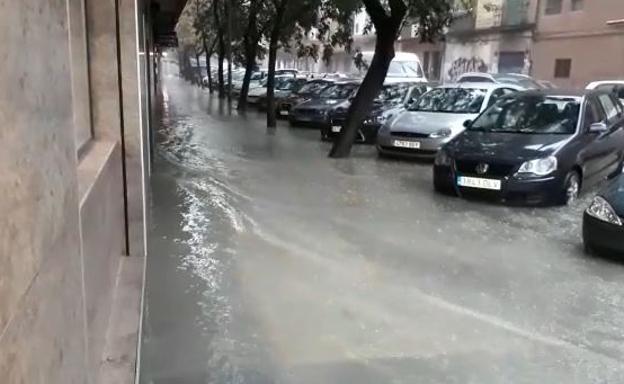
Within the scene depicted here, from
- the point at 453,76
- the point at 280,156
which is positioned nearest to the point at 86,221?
the point at 280,156

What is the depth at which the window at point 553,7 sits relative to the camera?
29.3m

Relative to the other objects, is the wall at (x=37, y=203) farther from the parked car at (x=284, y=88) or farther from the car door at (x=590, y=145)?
the parked car at (x=284, y=88)

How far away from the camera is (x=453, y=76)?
36.7 meters

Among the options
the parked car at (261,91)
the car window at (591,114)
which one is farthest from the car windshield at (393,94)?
the parked car at (261,91)

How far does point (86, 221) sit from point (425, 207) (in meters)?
6.02

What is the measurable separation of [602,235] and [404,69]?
1657cm

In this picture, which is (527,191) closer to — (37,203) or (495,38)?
(37,203)

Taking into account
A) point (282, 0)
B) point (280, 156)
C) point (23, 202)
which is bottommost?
point (280, 156)

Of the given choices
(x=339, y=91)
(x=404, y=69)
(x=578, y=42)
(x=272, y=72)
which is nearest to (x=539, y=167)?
(x=272, y=72)

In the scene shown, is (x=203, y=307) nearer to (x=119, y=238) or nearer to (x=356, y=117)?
(x=119, y=238)

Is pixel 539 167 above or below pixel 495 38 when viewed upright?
below

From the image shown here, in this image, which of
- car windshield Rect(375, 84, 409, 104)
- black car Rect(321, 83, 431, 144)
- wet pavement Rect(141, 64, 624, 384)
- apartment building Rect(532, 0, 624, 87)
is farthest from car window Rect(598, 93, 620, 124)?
apartment building Rect(532, 0, 624, 87)

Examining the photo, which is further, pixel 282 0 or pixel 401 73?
pixel 401 73

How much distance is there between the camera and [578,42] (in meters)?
27.8
